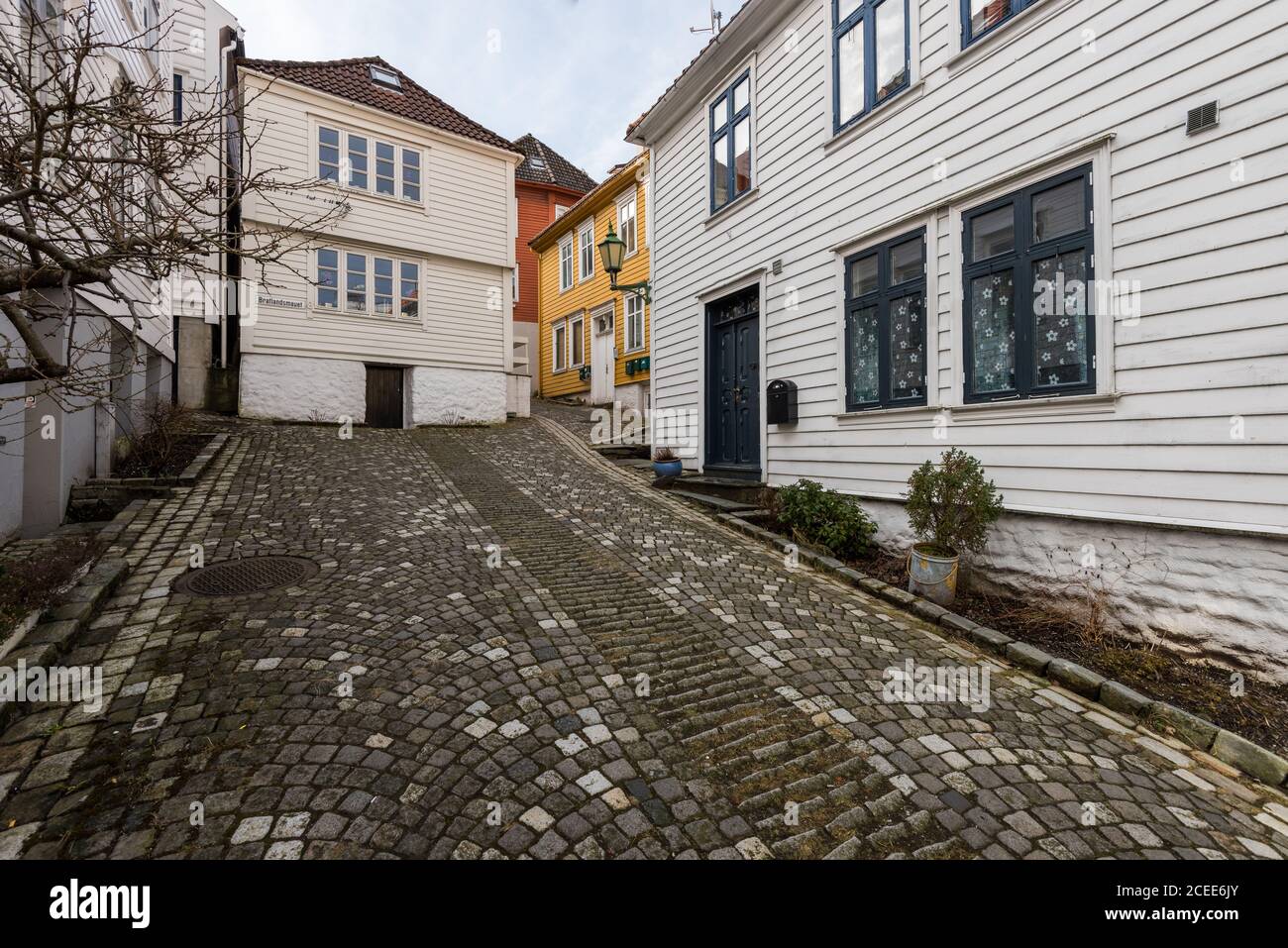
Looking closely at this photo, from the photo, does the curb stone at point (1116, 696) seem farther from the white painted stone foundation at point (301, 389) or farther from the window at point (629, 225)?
the window at point (629, 225)

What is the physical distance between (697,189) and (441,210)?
7777mm

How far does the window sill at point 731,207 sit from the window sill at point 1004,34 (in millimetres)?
3143

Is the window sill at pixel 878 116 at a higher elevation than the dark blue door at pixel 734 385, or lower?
higher

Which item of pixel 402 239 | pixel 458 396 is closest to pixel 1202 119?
pixel 458 396

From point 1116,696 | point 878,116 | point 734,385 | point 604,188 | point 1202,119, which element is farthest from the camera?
point 604,188

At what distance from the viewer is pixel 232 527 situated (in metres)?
6.25

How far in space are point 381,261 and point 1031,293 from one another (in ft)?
44.5

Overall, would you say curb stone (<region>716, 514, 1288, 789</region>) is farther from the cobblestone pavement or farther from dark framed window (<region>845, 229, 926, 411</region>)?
dark framed window (<region>845, 229, 926, 411</region>)

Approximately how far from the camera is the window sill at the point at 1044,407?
4.70 meters

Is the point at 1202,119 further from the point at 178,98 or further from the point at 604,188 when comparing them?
the point at 178,98

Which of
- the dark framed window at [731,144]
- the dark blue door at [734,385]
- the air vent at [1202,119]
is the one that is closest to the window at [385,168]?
the dark framed window at [731,144]

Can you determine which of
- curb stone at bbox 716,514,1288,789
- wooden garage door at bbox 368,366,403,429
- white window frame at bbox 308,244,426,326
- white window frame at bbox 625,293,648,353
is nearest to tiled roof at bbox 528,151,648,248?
white window frame at bbox 625,293,648,353

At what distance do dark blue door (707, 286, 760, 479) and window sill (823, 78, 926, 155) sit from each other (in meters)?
2.14

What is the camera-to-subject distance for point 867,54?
22.5 feet
